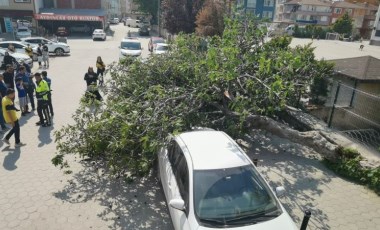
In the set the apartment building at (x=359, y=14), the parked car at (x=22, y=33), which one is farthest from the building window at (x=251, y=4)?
the parked car at (x=22, y=33)

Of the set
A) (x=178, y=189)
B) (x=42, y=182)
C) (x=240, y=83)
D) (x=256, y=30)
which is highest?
(x=256, y=30)

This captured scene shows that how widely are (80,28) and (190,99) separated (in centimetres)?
4228

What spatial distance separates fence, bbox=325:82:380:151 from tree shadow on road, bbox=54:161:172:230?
625 centimetres

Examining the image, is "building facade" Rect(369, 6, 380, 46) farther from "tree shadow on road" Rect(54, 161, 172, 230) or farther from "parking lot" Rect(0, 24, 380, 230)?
"tree shadow on road" Rect(54, 161, 172, 230)

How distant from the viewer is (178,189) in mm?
4836

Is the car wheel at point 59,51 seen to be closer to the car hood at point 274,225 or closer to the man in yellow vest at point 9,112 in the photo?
the man in yellow vest at point 9,112

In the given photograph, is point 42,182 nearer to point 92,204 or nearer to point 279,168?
point 92,204

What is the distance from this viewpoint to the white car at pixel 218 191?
4.19 m

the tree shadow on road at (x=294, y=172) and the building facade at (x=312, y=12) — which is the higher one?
the building facade at (x=312, y=12)

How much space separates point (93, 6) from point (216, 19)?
102 feet

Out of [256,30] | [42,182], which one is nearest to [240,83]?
[256,30]

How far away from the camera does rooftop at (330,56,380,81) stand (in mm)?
9228

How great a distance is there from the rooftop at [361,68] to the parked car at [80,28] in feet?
134

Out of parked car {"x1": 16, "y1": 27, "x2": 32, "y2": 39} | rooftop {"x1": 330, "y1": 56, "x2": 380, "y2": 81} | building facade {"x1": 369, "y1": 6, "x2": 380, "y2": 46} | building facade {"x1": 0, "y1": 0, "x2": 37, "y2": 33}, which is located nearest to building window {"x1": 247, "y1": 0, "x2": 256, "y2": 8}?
building facade {"x1": 369, "y1": 6, "x2": 380, "y2": 46}
